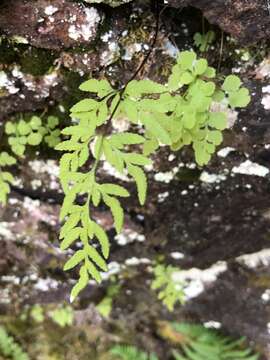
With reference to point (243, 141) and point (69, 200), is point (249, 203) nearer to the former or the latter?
point (243, 141)

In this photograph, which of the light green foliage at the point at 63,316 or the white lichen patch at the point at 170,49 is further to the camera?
the light green foliage at the point at 63,316

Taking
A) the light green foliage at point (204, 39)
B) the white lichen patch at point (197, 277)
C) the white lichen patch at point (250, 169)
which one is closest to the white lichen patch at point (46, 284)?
the white lichen patch at point (197, 277)

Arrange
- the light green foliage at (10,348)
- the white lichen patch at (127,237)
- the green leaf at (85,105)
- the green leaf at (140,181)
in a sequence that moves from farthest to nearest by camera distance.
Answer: the light green foliage at (10,348), the white lichen patch at (127,237), the green leaf at (85,105), the green leaf at (140,181)

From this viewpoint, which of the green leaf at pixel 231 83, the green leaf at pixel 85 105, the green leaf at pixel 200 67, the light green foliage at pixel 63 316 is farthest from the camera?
the light green foliage at pixel 63 316

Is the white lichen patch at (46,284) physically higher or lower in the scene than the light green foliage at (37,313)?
higher

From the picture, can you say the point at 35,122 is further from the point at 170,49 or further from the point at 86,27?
the point at 170,49

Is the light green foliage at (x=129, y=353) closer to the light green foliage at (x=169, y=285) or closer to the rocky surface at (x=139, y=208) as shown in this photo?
the rocky surface at (x=139, y=208)

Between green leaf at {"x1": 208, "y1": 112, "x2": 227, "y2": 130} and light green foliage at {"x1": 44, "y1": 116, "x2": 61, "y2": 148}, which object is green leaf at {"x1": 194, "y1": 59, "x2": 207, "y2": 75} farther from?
light green foliage at {"x1": 44, "y1": 116, "x2": 61, "y2": 148}

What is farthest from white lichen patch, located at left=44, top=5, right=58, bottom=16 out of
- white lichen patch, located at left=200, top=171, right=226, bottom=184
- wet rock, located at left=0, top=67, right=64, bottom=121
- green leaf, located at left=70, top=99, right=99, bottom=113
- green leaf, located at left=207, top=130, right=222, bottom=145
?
white lichen patch, located at left=200, top=171, right=226, bottom=184
